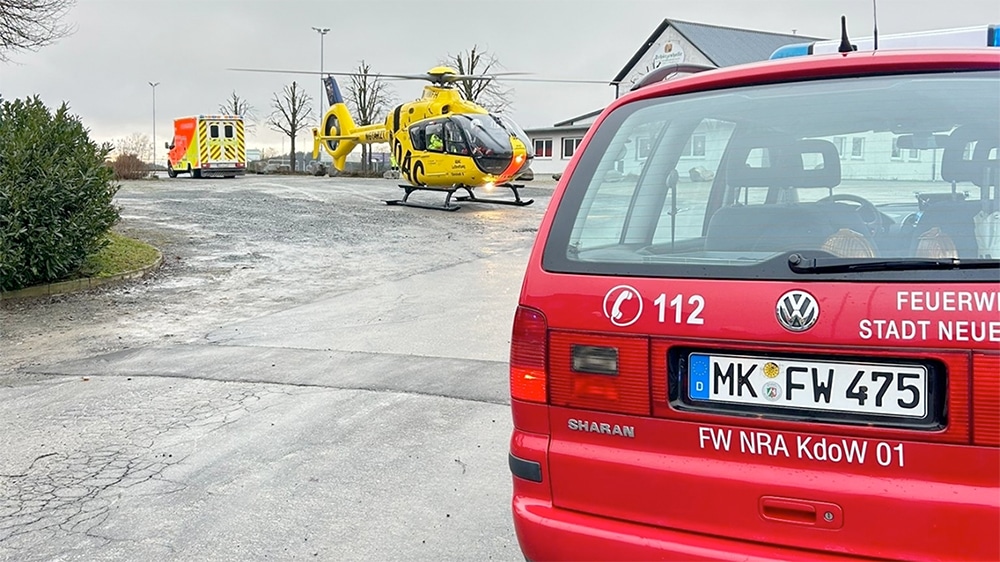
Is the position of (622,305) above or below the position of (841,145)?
below

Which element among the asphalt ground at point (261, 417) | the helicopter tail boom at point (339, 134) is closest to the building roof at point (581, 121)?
the helicopter tail boom at point (339, 134)

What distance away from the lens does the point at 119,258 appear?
12.3 metres

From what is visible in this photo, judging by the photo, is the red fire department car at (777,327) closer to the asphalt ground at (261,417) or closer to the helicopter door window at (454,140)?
the asphalt ground at (261,417)

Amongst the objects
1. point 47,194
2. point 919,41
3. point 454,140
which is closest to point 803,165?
point 919,41

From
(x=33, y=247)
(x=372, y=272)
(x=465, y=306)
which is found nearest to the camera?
(x=465, y=306)

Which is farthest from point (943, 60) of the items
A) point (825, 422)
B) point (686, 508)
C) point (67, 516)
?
point (67, 516)

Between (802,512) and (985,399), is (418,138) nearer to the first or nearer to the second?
(802,512)

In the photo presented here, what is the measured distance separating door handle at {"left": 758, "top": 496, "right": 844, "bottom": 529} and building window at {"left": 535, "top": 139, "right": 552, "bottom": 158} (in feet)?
174

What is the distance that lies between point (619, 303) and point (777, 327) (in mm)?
434

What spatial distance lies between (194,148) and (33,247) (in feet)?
104

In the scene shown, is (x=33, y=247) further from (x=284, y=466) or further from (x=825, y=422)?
(x=825, y=422)

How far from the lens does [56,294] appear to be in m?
10.4

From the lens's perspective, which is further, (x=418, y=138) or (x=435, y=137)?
(x=418, y=138)

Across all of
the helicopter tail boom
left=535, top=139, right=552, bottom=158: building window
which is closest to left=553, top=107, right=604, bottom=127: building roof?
left=535, top=139, right=552, bottom=158: building window
